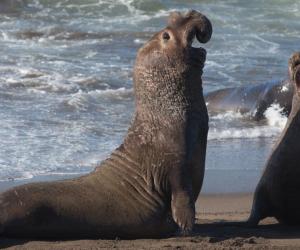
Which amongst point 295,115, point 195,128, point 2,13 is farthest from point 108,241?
point 2,13

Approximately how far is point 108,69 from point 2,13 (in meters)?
8.45

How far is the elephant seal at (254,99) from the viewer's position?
1348 cm

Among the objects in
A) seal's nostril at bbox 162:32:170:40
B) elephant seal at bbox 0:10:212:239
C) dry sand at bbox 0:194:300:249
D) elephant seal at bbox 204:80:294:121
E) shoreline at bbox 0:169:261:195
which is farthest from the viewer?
elephant seal at bbox 204:80:294:121

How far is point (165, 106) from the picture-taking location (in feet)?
22.1

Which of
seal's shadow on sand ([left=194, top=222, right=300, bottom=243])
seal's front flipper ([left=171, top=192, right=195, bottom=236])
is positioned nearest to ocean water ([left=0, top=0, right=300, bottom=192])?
seal's shadow on sand ([left=194, top=222, right=300, bottom=243])

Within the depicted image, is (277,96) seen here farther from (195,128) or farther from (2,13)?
(2,13)

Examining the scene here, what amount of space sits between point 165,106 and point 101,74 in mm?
A: 9266

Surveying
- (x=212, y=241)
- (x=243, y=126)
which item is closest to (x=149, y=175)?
(x=212, y=241)

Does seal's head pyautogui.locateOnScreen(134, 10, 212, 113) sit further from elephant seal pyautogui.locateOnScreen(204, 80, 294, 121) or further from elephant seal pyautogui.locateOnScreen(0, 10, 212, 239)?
elephant seal pyautogui.locateOnScreen(204, 80, 294, 121)

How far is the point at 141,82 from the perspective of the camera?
269 inches

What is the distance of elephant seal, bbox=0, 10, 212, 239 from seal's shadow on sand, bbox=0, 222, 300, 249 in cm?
15

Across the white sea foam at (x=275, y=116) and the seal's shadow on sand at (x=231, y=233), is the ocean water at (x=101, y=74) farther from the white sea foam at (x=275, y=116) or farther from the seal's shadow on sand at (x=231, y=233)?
the seal's shadow on sand at (x=231, y=233)

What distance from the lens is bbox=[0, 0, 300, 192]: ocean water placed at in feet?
33.3

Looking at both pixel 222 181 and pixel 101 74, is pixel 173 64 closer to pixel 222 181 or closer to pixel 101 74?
pixel 222 181
